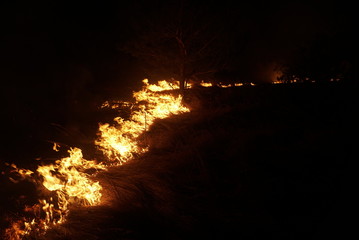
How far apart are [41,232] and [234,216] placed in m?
2.42

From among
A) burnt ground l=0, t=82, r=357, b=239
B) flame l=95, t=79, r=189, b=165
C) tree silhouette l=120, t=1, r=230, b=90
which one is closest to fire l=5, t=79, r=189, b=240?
flame l=95, t=79, r=189, b=165

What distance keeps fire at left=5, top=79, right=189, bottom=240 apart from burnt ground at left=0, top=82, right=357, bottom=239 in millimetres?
225

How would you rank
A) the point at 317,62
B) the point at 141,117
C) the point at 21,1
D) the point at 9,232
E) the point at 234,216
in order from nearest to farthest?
the point at 9,232
the point at 234,216
the point at 141,117
the point at 21,1
the point at 317,62

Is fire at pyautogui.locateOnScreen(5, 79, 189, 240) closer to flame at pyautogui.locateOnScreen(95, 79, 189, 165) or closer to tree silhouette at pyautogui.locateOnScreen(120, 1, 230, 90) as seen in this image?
flame at pyautogui.locateOnScreen(95, 79, 189, 165)

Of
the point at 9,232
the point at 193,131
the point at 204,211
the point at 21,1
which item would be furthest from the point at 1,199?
the point at 21,1

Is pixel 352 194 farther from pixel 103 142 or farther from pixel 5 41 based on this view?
pixel 5 41

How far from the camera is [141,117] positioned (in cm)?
735

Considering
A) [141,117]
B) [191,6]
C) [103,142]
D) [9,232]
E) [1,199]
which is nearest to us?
[9,232]

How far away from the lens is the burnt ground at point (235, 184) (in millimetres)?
3273

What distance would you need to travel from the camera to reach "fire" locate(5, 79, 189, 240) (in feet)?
11.5

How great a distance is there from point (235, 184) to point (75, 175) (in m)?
2.53

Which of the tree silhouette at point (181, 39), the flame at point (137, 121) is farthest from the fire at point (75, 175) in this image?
the tree silhouette at point (181, 39)

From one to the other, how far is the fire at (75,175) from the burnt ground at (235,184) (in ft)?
0.74

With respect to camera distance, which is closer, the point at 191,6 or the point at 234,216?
the point at 234,216
